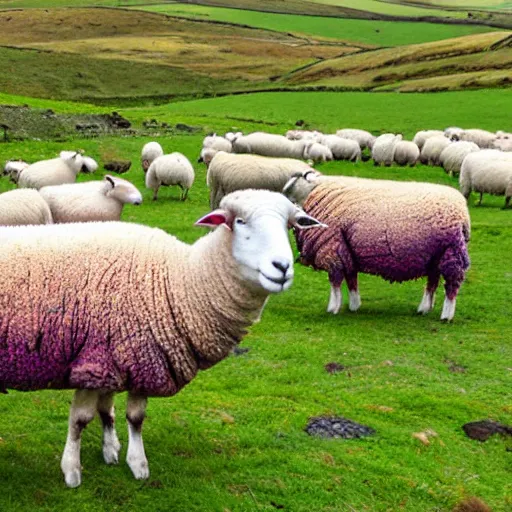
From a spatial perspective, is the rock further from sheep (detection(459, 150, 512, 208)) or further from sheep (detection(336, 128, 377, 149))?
sheep (detection(336, 128, 377, 149))

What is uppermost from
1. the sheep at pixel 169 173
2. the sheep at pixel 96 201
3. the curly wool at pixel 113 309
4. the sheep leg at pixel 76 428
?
the curly wool at pixel 113 309

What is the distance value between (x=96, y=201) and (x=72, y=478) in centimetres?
1017

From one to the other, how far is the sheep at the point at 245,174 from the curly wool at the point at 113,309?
1633cm

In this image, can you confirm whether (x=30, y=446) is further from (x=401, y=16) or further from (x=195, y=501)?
(x=401, y=16)

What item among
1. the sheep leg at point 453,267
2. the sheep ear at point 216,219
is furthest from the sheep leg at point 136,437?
the sheep leg at point 453,267

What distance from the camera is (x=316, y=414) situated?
9047mm

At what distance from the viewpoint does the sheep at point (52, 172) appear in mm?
21734

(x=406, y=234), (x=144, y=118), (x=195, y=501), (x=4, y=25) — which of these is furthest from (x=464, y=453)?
(x=4, y=25)

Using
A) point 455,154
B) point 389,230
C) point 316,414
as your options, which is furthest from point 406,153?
point 316,414

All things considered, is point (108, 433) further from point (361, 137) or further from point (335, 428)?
point (361, 137)

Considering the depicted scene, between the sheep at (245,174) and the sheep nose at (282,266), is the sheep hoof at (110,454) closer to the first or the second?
the sheep nose at (282,266)

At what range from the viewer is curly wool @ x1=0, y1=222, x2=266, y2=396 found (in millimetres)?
6574

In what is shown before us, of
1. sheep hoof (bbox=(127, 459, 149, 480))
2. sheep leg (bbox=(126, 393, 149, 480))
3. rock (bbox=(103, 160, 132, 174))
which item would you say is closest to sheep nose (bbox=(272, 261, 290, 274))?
sheep leg (bbox=(126, 393, 149, 480))

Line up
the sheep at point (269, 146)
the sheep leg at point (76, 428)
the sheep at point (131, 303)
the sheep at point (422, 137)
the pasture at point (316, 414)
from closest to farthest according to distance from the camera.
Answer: the sheep at point (131, 303), the sheep leg at point (76, 428), the pasture at point (316, 414), the sheep at point (269, 146), the sheep at point (422, 137)
